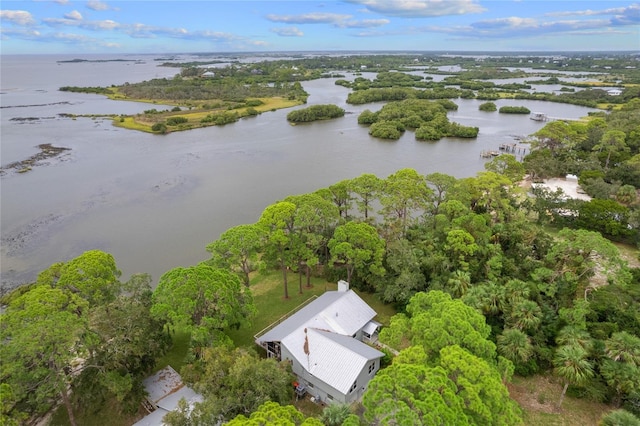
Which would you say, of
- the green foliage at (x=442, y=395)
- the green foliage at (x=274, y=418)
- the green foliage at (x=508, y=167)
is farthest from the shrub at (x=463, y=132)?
the green foliage at (x=274, y=418)

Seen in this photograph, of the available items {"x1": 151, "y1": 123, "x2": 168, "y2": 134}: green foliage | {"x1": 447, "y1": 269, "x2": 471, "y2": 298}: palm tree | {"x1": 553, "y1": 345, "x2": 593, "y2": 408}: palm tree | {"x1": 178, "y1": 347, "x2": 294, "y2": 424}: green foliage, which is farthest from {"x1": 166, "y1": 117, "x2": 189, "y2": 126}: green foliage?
{"x1": 553, "y1": 345, "x2": 593, "y2": 408}: palm tree

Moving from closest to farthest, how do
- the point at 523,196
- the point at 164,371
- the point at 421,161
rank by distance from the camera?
1. the point at 164,371
2. the point at 523,196
3. the point at 421,161

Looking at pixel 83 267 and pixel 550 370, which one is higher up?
pixel 83 267

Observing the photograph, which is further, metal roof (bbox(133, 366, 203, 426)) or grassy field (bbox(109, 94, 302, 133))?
grassy field (bbox(109, 94, 302, 133))

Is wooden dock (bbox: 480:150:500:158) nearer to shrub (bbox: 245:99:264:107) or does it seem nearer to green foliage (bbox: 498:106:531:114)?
green foliage (bbox: 498:106:531:114)

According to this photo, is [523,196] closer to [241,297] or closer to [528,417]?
[528,417]

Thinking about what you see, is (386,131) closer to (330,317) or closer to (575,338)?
(330,317)

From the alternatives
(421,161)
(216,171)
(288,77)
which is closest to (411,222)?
(421,161)
